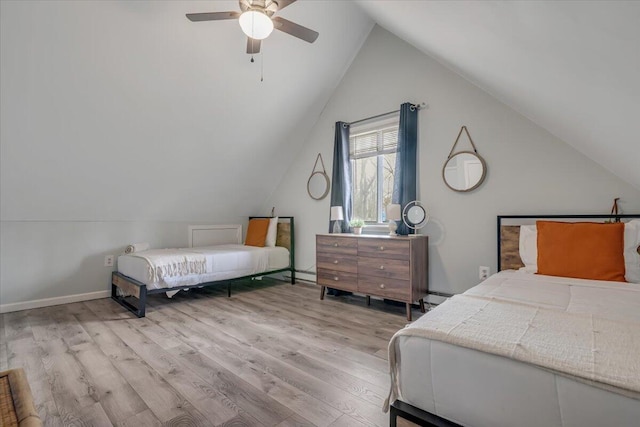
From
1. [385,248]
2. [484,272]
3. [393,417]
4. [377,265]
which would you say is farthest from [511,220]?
[393,417]

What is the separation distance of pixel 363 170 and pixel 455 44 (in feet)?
6.22

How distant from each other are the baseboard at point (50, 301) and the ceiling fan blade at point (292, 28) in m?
3.55

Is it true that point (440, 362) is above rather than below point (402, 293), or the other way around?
above

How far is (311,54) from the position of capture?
3.43 metres

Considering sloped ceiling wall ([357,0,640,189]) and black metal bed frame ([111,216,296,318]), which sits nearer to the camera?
sloped ceiling wall ([357,0,640,189])

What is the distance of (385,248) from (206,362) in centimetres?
177

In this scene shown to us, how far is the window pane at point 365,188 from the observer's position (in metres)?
3.66

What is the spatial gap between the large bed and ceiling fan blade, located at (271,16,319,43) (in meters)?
2.12

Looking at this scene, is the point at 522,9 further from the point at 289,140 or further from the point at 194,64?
the point at 289,140

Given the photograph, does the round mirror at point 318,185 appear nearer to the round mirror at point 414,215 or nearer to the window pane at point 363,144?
the window pane at point 363,144

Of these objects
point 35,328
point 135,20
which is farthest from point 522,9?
point 35,328

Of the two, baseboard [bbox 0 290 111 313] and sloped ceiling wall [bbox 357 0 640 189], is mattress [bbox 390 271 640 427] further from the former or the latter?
baseboard [bbox 0 290 111 313]

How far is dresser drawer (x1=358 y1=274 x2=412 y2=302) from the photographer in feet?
8.87

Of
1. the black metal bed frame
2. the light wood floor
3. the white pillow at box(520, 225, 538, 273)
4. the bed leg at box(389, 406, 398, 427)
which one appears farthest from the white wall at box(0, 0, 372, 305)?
the bed leg at box(389, 406, 398, 427)
